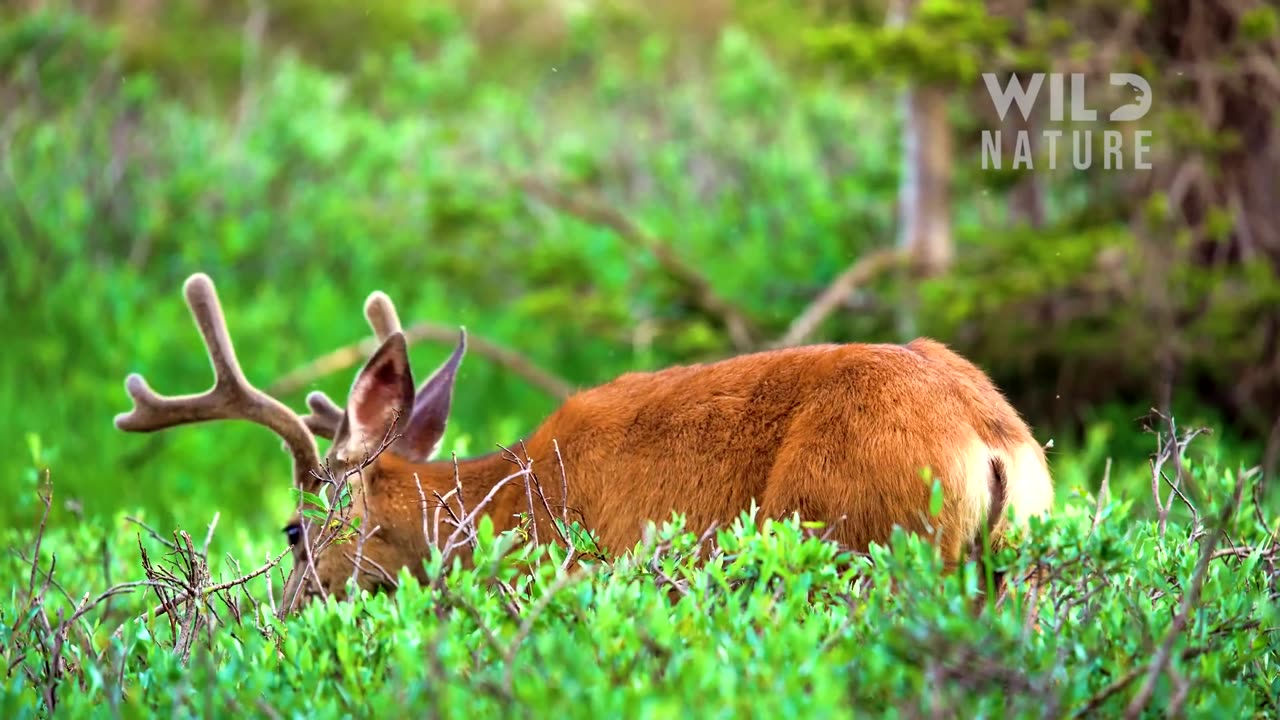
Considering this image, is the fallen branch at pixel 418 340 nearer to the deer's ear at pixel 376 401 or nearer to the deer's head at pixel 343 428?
the deer's head at pixel 343 428

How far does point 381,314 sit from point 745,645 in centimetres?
286

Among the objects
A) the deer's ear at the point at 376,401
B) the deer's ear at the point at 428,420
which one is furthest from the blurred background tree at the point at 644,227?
the deer's ear at the point at 376,401

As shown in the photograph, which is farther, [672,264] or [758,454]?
[672,264]

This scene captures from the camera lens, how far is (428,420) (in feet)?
17.2

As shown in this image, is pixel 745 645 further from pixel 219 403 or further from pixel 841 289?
pixel 841 289

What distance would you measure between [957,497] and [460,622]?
1.23 metres

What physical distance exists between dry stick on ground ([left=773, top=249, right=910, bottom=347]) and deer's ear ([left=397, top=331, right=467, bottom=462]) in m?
2.77

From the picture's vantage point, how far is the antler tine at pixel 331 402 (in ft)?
17.5

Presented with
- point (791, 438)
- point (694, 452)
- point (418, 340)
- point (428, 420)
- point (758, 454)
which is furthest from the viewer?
point (418, 340)

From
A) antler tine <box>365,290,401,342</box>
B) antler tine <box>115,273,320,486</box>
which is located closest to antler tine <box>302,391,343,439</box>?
antler tine <box>365,290,401,342</box>

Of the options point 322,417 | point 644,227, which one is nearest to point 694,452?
point 322,417

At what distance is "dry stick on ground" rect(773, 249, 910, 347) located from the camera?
7816 mm

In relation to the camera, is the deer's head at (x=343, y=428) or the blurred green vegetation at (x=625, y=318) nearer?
the blurred green vegetation at (x=625, y=318)

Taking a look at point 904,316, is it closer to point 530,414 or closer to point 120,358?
point 530,414
